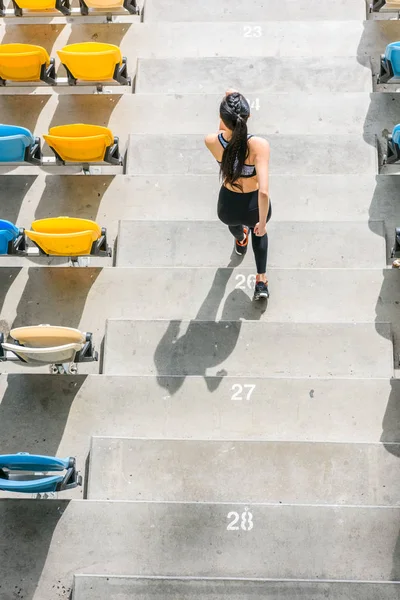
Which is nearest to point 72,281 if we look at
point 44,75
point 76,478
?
point 76,478

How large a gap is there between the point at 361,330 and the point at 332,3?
3.97 metres

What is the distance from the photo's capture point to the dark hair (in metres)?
4.17

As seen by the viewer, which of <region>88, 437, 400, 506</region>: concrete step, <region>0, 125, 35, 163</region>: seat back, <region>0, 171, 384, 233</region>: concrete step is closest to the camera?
<region>88, 437, 400, 506</region>: concrete step

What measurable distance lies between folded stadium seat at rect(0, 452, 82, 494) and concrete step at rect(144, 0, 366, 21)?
494cm

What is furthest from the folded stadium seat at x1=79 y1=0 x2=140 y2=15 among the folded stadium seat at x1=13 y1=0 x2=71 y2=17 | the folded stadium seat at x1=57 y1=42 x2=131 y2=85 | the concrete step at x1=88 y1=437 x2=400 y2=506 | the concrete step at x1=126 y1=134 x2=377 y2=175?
the concrete step at x1=88 y1=437 x2=400 y2=506

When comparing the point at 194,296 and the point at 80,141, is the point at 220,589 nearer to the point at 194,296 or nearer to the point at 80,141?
the point at 194,296

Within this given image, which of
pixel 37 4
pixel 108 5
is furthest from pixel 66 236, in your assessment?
pixel 37 4

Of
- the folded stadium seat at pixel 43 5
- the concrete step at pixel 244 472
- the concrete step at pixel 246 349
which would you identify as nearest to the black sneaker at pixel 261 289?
the concrete step at pixel 246 349

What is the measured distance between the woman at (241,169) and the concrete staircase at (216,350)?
700 mm

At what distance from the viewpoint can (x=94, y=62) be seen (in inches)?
247

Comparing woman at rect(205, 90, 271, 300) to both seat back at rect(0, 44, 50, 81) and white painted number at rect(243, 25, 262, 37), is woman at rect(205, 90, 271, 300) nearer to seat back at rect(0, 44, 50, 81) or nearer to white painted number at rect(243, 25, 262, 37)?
seat back at rect(0, 44, 50, 81)

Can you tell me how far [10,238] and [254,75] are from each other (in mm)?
2843

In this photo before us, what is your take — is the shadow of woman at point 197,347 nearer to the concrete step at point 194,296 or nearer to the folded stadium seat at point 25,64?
the concrete step at point 194,296

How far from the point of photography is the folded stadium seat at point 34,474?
4.14 meters
